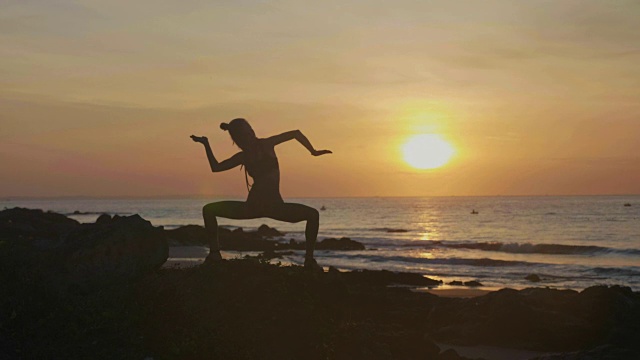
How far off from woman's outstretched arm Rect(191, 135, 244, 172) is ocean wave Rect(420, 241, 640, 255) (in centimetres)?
4588

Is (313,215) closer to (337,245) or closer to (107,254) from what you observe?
(107,254)

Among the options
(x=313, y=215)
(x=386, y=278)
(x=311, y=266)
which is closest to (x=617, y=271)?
(x=386, y=278)

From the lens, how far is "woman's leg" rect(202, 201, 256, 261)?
1121 cm

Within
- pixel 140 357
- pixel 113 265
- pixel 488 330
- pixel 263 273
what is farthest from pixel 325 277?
pixel 488 330

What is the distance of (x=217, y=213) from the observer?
11484 millimetres

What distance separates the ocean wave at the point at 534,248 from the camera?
5303cm

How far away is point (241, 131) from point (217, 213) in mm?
1377

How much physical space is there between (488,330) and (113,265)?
8370 mm

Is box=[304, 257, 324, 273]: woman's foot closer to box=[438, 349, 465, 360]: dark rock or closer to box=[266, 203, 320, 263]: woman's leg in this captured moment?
box=[266, 203, 320, 263]: woman's leg

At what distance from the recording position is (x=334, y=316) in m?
10.5

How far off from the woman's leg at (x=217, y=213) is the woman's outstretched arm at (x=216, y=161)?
57 cm

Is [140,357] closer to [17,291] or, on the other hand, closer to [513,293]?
[17,291]

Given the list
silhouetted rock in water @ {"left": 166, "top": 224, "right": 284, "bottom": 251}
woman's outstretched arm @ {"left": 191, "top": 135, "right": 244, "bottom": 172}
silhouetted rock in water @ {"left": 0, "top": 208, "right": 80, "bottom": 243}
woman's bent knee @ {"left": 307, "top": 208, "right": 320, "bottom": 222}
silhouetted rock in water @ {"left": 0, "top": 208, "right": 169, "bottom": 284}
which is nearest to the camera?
silhouetted rock in water @ {"left": 0, "top": 208, "right": 169, "bottom": 284}

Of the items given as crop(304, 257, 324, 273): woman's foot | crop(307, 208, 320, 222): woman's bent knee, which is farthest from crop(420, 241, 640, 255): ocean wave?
crop(307, 208, 320, 222): woman's bent knee
